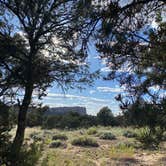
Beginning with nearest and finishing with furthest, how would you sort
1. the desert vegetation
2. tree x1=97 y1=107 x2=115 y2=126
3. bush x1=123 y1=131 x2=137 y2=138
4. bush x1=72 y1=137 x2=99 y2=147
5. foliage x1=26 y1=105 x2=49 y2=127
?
the desert vegetation → foliage x1=26 y1=105 x2=49 y2=127 → bush x1=72 y1=137 x2=99 y2=147 → bush x1=123 y1=131 x2=137 y2=138 → tree x1=97 y1=107 x2=115 y2=126

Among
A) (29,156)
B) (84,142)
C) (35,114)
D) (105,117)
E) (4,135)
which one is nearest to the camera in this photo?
A: (4,135)

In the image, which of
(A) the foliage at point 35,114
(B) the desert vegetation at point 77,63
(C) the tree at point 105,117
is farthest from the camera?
(C) the tree at point 105,117

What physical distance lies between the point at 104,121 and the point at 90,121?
1.78 metres

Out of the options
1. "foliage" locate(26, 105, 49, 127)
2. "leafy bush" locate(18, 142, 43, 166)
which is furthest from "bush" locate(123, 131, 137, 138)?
"leafy bush" locate(18, 142, 43, 166)

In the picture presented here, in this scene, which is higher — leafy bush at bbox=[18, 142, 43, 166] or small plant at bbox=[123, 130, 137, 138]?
small plant at bbox=[123, 130, 137, 138]

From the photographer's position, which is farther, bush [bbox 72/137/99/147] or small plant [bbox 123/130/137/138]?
small plant [bbox 123/130/137/138]

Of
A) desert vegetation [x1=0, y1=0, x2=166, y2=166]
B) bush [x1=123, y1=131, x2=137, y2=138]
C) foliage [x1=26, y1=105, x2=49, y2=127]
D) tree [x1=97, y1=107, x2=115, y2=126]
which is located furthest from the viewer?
tree [x1=97, y1=107, x2=115, y2=126]

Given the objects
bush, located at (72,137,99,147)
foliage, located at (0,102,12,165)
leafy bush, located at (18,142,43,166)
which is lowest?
leafy bush, located at (18,142,43,166)

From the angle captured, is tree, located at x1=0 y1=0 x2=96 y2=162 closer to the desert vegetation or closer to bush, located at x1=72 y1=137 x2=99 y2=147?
the desert vegetation

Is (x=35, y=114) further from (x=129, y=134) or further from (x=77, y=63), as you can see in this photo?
(x=129, y=134)

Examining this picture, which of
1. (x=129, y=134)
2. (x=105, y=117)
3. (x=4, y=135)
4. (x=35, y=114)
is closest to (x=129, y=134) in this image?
(x=129, y=134)

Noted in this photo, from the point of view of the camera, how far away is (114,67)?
9.44 m

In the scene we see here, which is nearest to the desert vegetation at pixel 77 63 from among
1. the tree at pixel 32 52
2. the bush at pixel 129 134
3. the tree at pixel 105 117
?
the tree at pixel 32 52

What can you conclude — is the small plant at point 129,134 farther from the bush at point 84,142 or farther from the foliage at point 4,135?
the foliage at point 4,135
